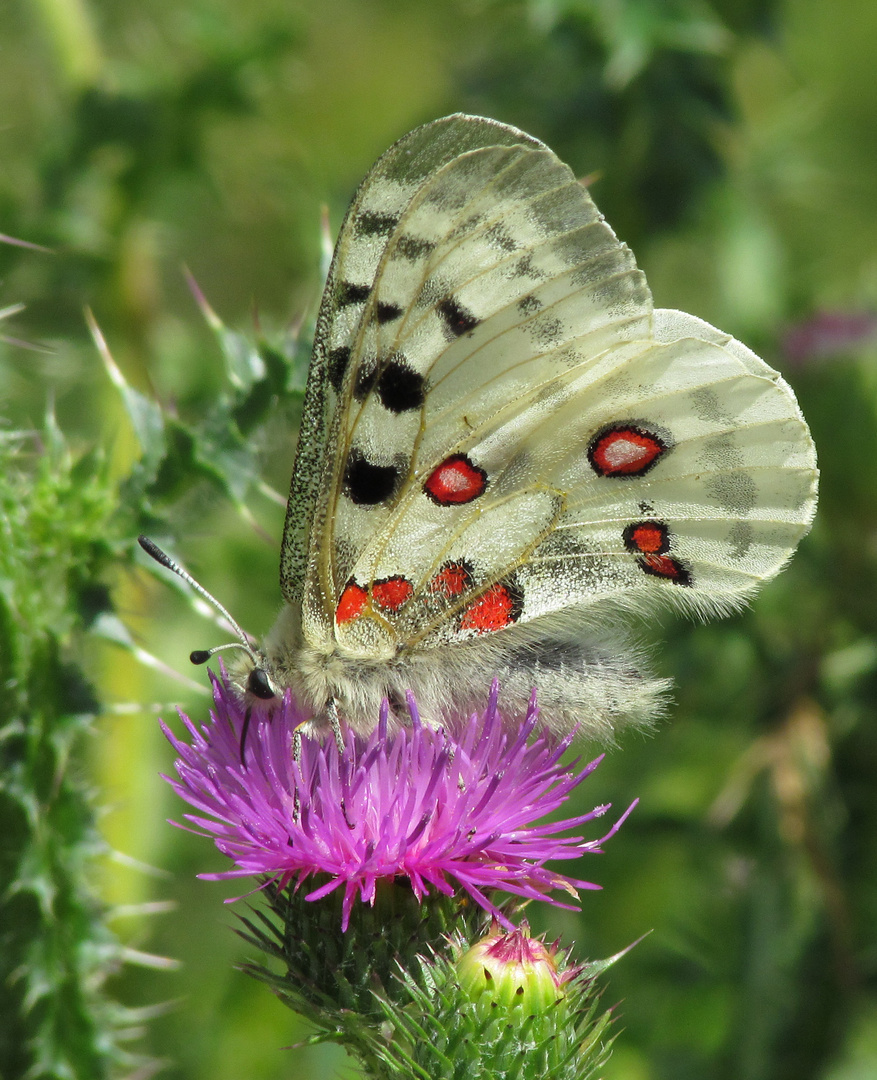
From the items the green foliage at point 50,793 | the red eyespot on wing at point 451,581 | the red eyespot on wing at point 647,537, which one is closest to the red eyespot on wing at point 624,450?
the red eyespot on wing at point 647,537

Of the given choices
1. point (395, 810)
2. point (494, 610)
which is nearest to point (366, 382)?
point (494, 610)

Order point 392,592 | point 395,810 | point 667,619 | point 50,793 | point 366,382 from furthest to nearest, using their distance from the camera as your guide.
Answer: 1. point 667,619
2. point 50,793
3. point 392,592
4. point 366,382
5. point 395,810

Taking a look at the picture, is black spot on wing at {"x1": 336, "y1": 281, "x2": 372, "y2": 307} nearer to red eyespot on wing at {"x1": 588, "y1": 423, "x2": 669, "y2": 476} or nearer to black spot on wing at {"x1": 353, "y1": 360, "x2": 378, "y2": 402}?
black spot on wing at {"x1": 353, "y1": 360, "x2": 378, "y2": 402}

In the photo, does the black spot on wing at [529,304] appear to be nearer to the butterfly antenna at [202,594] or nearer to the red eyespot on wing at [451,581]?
the red eyespot on wing at [451,581]

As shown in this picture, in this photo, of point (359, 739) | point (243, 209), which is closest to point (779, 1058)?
point (359, 739)

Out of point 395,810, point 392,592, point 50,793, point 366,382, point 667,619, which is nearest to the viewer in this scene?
point 395,810

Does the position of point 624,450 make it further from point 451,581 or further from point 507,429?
point 451,581
